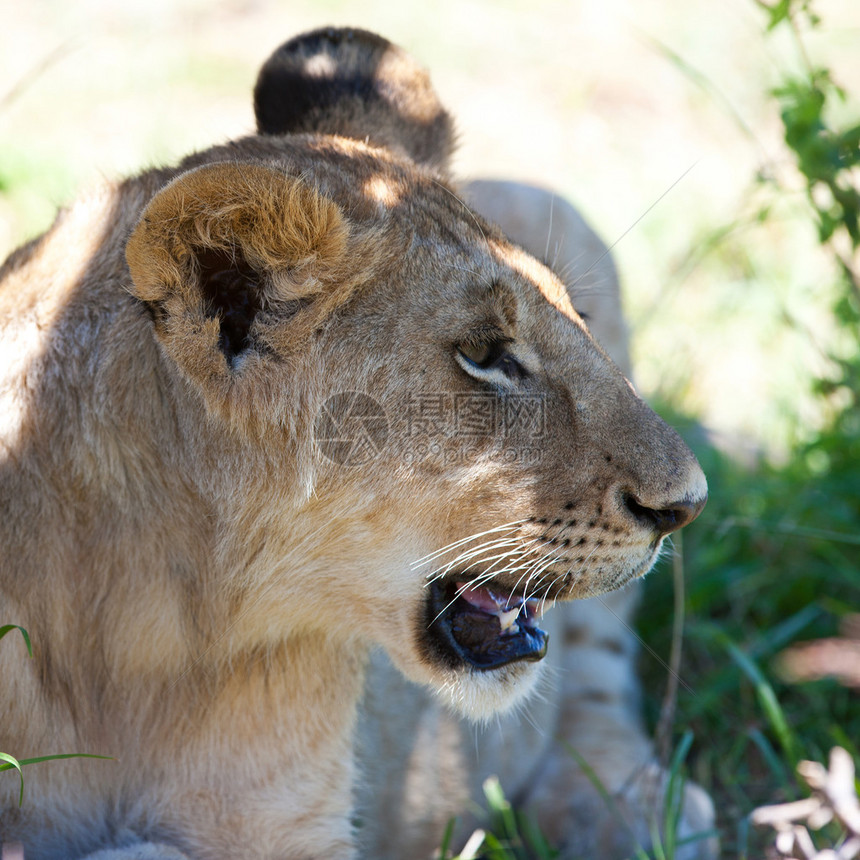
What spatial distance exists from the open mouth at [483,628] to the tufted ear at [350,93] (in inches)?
42.3

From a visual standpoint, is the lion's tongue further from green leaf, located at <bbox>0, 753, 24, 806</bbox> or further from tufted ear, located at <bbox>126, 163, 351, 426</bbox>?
green leaf, located at <bbox>0, 753, 24, 806</bbox>

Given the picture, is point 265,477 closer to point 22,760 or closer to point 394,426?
point 394,426

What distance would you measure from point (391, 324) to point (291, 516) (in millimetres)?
401

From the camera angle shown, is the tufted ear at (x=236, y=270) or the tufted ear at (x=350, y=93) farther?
the tufted ear at (x=350, y=93)

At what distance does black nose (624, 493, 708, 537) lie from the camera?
6.72 feet

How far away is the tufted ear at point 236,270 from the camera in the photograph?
1.85 meters

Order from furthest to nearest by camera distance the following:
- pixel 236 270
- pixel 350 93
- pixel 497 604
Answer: pixel 350 93
pixel 497 604
pixel 236 270

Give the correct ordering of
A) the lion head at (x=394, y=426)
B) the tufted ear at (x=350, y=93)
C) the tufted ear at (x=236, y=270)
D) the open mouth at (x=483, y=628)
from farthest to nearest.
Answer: the tufted ear at (x=350, y=93)
the open mouth at (x=483, y=628)
the lion head at (x=394, y=426)
the tufted ear at (x=236, y=270)

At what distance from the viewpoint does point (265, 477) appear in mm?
2035

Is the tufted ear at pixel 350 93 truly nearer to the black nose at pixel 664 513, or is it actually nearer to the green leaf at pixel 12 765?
the black nose at pixel 664 513

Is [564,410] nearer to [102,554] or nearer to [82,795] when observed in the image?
[102,554]

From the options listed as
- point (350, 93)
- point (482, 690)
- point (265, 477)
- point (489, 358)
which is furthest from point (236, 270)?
point (482, 690)

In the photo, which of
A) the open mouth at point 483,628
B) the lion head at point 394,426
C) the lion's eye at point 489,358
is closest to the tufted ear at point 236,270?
the lion head at point 394,426

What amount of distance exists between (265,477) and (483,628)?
1.82ft
